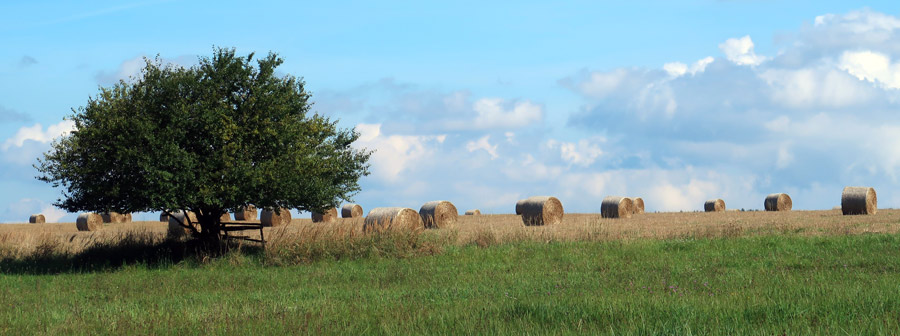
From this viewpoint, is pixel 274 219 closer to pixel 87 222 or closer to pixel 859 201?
pixel 87 222

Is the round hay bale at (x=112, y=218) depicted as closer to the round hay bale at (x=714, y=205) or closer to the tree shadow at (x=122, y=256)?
the tree shadow at (x=122, y=256)

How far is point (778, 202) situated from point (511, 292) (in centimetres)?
4754

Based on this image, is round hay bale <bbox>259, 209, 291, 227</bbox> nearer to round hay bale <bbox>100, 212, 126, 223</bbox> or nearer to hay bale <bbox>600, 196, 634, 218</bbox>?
round hay bale <bbox>100, 212, 126, 223</bbox>

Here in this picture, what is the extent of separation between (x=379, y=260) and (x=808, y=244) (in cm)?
1113

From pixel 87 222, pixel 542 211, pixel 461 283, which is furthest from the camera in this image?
pixel 87 222

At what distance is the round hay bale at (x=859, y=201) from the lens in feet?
132

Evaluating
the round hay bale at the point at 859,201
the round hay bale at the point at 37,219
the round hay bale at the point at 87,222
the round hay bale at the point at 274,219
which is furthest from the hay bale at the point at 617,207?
the round hay bale at the point at 37,219

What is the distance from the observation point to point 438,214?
1396 inches

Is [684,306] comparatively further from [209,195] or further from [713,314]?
[209,195]

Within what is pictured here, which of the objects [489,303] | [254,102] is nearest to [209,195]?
[254,102]

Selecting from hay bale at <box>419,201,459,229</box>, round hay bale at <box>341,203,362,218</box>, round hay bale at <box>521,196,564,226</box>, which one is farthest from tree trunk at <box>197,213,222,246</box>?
round hay bale at <box>341,203,362,218</box>

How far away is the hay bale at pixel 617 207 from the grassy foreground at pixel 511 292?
24.4 metres

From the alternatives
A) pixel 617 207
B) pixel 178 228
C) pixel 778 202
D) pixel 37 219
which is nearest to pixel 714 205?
pixel 778 202

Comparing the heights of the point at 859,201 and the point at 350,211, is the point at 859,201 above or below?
below
